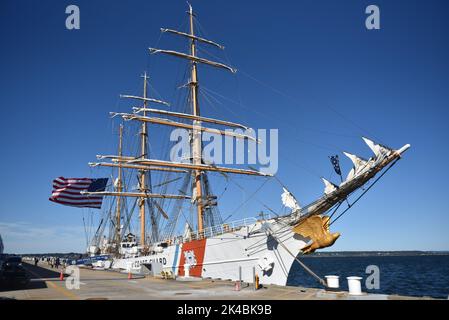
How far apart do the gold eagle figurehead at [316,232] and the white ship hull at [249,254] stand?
51cm

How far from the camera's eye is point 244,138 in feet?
121

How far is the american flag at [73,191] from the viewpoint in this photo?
1459 inches

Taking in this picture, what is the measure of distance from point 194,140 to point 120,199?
30.0 meters

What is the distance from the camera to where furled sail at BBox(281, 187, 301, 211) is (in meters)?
21.7

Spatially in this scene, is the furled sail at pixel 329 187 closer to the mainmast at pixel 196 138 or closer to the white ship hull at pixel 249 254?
the white ship hull at pixel 249 254

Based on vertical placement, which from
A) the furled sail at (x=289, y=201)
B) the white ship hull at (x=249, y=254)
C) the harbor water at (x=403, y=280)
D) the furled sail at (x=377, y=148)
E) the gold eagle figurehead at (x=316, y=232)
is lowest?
the harbor water at (x=403, y=280)

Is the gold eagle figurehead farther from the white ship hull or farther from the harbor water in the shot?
the harbor water

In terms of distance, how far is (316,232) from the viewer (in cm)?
2034

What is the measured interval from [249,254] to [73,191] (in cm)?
2386

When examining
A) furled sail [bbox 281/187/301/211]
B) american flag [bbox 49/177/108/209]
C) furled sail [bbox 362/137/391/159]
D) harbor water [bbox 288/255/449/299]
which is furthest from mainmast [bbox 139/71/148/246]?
furled sail [bbox 362/137/391/159]

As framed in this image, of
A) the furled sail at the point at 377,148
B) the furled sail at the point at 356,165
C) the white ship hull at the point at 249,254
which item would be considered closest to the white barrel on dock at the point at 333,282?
the white ship hull at the point at 249,254
